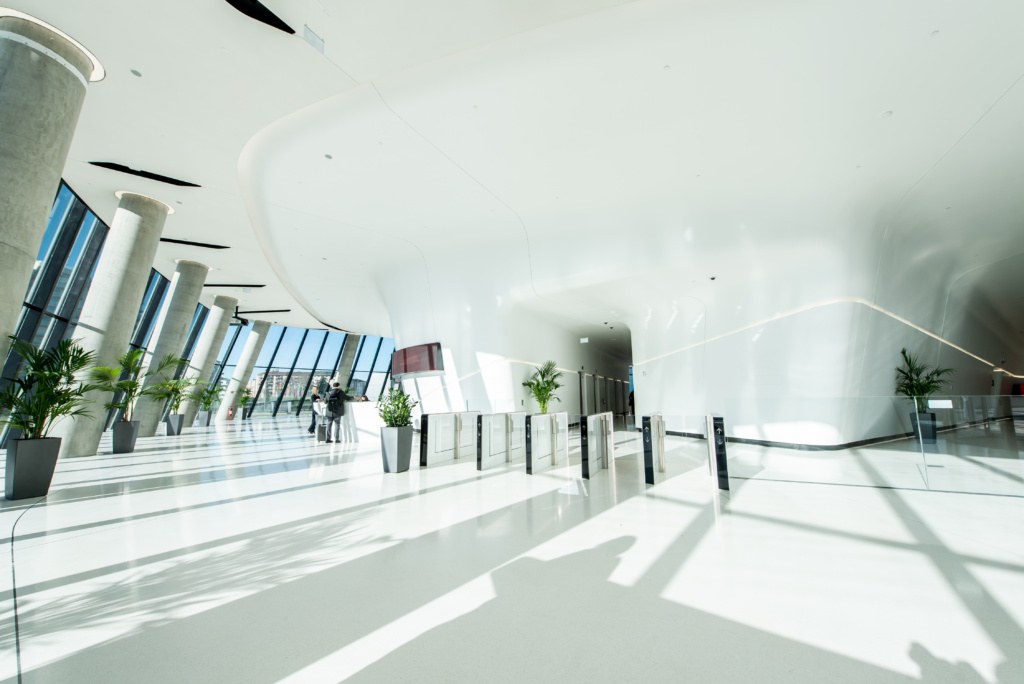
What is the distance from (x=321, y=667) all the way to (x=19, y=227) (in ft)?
20.1

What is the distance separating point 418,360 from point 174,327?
7.91 metres

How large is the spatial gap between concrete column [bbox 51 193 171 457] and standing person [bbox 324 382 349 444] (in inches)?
167

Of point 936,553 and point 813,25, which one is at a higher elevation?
point 813,25

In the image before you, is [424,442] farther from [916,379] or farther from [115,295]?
[916,379]

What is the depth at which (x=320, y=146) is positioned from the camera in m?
7.39

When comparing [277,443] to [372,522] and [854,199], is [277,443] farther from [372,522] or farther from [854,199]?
[854,199]

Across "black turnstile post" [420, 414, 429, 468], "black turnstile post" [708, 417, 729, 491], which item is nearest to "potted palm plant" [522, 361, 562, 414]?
"black turnstile post" [420, 414, 429, 468]

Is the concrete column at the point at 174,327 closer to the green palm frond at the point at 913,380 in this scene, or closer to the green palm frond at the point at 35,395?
the green palm frond at the point at 35,395

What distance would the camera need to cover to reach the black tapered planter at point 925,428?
5.27m

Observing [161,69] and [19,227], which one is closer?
[19,227]

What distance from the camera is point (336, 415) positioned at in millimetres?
11508

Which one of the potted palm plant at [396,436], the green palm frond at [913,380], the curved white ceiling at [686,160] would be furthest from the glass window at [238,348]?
the green palm frond at [913,380]

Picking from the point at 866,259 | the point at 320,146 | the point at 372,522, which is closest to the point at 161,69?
the point at 320,146

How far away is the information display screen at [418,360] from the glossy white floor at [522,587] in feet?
26.6
